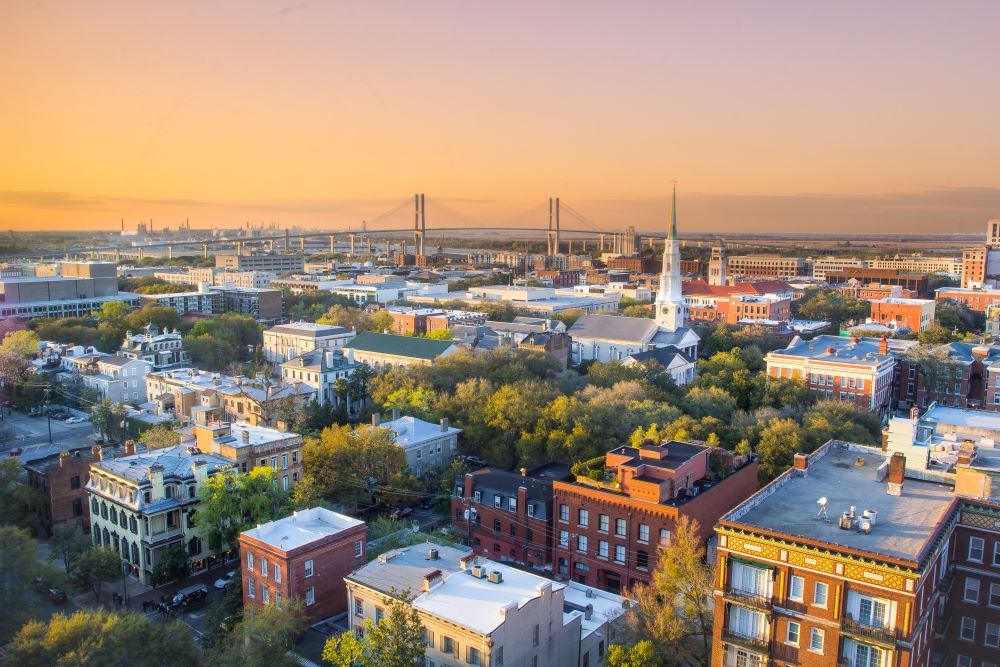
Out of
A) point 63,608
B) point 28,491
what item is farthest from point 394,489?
point 28,491

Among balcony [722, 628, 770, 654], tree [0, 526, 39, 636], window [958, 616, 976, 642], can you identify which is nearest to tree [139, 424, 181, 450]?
tree [0, 526, 39, 636]

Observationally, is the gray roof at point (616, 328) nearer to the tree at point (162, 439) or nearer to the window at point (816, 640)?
the tree at point (162, 439)

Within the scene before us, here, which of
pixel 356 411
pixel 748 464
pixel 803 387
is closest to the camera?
pixel 748 464

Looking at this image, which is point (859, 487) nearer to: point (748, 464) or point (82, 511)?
point (748, 464)

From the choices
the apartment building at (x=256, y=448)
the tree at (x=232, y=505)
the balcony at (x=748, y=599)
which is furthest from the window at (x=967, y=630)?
the apartment building at (x=256, y=448)

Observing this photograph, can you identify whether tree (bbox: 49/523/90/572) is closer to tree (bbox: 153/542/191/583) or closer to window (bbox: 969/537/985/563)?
tree (bbox: 153/542/191/583)
